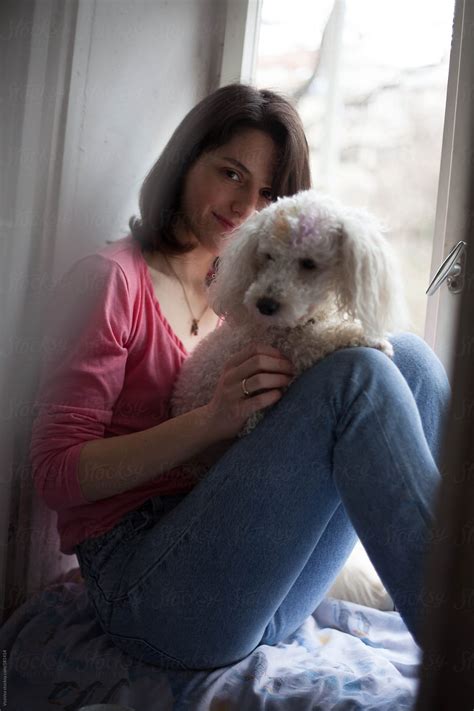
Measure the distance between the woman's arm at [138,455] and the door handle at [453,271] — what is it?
52cm

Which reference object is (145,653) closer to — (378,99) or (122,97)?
(122,97)

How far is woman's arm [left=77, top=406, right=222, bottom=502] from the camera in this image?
40.9 inches

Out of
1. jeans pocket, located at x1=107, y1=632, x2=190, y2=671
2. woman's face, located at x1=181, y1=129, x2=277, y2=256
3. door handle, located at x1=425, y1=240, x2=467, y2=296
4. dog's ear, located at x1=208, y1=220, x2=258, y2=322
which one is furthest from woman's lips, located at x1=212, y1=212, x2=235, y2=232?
jeans pocket, located at x1=107, y1=632, x2=190, y2=671

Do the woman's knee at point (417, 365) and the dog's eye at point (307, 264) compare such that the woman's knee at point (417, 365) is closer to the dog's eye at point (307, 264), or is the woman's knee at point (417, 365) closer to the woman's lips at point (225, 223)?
the dog's eye at point (307, 264)

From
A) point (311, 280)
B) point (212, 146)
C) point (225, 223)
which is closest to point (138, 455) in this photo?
point (311, 280)

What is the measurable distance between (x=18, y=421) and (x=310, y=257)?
0.55 metres

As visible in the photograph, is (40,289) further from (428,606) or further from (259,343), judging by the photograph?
(428,606)

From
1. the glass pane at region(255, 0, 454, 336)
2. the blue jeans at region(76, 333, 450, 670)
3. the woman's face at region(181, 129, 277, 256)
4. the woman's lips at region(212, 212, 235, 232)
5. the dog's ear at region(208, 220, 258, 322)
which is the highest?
the glass pane at region(255, 0, 454, 336)

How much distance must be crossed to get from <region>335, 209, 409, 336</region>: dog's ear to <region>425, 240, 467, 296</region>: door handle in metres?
0.18

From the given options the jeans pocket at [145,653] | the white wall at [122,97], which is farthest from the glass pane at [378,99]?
the jeans pocket at [145,653]

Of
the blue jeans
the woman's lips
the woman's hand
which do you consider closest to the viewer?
the blue jeans

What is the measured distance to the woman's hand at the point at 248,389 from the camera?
101cm

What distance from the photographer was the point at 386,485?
856mm

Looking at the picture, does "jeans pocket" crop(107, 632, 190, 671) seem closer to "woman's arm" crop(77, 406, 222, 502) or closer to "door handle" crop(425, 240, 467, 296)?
"woman's arm" crop(77, 406, 222, 502)
